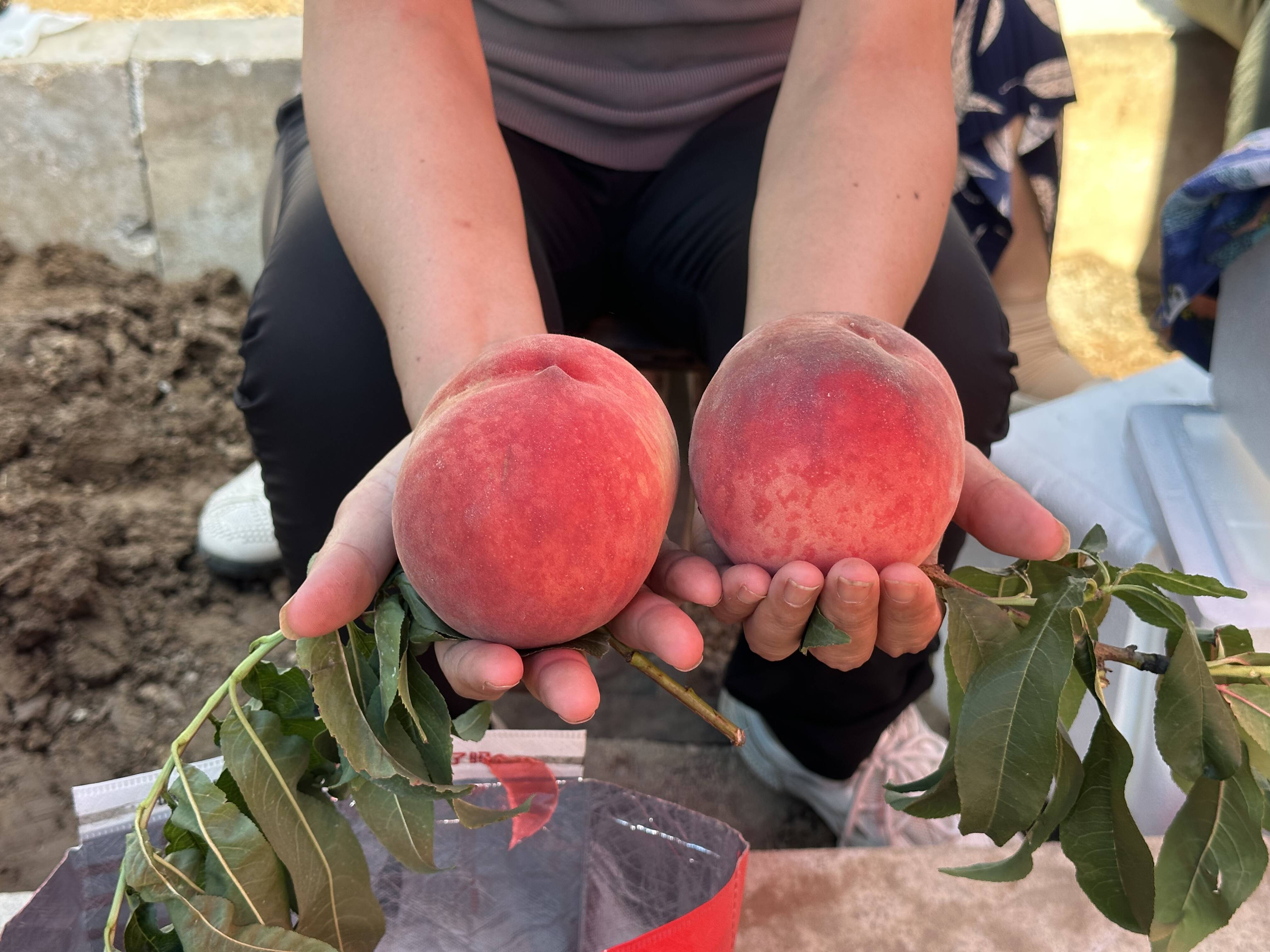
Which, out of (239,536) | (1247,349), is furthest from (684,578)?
(239,536)

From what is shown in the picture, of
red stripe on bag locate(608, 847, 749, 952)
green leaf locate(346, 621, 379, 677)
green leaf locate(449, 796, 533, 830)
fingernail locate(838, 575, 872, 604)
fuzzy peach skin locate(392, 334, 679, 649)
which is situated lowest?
red stripe on bag locate(608, 847, 749, 952)

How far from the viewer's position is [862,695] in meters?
1.24

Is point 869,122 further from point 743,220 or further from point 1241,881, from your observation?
point 1241,881

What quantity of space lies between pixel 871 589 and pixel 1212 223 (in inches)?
36.6

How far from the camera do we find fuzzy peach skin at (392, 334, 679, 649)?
608 millimetres

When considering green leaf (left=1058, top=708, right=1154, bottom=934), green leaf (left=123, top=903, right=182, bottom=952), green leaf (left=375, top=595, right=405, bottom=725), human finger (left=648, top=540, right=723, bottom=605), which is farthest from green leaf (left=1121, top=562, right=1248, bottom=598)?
green leaf (left=123, top=903, right=182, bottom=952)

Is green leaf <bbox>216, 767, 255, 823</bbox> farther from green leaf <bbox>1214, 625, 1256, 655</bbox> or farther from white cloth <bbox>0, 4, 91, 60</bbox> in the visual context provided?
white cloth <bbox>0, 4, 91, 60</bbox>

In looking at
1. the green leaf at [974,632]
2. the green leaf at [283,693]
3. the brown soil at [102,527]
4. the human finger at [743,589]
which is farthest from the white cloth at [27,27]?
the green leaf at [974,632]

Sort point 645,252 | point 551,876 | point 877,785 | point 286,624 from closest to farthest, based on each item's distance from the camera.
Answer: point 286,624 → point 551,876 → point 645,252 → point 877,785

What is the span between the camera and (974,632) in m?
0.70

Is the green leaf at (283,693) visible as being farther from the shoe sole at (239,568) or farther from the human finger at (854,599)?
the shoe sole at (239,568)

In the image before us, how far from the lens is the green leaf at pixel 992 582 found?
748mm

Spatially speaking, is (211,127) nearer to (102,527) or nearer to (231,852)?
(102,527)

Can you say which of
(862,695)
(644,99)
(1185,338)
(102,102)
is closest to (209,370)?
(102,102)
